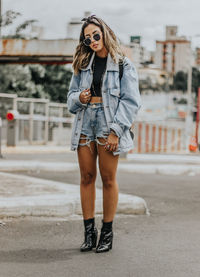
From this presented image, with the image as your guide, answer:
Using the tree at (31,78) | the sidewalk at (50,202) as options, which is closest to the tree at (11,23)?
the tree at (31,78)

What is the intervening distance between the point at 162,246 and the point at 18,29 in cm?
2740

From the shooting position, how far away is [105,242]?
4.38m

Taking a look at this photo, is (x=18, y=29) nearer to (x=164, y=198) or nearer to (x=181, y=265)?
(x=164, y=198)

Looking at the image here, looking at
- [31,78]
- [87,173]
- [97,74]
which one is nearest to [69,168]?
[87,173]

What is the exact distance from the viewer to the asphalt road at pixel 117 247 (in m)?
3.82

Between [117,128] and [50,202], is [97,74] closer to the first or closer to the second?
[117,128]

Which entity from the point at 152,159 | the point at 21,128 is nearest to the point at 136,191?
the point at 152,159

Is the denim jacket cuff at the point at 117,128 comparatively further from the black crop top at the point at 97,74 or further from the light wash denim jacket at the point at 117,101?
the black crop top at the point at 97,74

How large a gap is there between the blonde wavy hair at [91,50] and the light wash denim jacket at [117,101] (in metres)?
0.05

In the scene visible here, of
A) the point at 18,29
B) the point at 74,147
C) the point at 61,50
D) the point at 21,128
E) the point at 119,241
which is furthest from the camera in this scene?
the point at 18,29

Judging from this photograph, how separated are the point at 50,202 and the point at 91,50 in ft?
6.44

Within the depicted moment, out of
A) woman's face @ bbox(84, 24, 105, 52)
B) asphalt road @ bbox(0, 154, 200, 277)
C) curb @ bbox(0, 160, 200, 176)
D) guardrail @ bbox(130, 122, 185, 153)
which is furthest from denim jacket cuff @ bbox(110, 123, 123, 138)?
guardrail @ bbox(130, 122, 185, 153)

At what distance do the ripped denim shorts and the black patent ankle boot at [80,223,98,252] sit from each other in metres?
0.66

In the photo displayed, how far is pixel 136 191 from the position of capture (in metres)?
8.38
